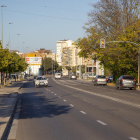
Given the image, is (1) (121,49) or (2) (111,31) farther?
(2) (111,31)

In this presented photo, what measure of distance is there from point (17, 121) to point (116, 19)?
38511 millimetres

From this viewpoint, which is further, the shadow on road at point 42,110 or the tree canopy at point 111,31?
the tree canopy at point 111,31

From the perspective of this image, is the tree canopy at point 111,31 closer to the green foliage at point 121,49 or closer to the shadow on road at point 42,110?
the green foliage at point 121,49

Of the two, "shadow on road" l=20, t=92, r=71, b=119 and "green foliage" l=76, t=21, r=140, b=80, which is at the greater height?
"green foliage" l=76, t=21, r=140, b=80

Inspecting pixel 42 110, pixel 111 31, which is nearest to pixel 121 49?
pixel 111 31

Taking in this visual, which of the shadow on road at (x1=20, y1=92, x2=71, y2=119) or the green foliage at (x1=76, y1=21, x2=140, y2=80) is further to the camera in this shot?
the green foliage at (x1=76, y1=21, x2=140, y2=80)

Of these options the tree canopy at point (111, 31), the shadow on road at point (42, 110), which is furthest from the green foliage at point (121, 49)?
the shadow on road at point (42, 110)

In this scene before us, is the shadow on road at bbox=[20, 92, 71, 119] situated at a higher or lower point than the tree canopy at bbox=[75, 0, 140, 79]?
lower

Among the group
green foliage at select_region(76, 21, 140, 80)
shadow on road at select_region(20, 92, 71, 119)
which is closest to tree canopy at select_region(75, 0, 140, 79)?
green foliage at select_region(76, 21, 140, 80)

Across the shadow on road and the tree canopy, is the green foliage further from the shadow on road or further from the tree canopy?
the shadow on road

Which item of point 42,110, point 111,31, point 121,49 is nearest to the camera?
point 42,110

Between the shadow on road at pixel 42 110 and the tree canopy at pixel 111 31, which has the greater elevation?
the tree canopy at pixel 111 31

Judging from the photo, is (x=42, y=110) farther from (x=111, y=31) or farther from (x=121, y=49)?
(x=111, y=31)

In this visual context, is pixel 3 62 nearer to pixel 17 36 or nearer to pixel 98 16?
pixel 98 16
